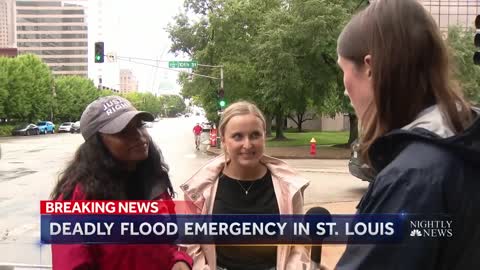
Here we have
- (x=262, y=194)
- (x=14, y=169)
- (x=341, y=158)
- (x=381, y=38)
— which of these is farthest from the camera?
(x=341, y=158)

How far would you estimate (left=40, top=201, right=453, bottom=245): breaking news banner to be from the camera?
75.1 inches

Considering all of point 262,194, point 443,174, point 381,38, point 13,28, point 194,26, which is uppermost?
point 13,28

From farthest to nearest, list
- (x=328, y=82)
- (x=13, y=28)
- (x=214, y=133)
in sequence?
(x=13, y=28) < (x=214, y=133) < (x=328, y=82)

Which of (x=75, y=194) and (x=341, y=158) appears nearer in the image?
(x=75, y=194)

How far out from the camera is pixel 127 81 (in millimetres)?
125125

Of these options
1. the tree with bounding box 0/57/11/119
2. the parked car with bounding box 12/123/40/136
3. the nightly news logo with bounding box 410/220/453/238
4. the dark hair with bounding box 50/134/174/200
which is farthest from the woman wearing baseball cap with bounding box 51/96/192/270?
the parked car with bounding box 12/123/40/136

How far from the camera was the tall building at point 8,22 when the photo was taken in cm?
10262

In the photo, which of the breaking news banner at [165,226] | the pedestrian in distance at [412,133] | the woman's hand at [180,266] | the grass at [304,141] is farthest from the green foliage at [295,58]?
the pedestrian in distance at [412,133]

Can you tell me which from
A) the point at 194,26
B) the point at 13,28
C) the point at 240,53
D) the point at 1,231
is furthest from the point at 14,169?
the point at 13,28

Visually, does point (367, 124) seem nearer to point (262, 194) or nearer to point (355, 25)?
point (355, 25)

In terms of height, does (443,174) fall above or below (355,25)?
below

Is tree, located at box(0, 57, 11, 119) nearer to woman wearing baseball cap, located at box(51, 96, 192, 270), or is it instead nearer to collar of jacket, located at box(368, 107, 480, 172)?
woman wearing baseball cap, located at box(51, 96, 192, 270)

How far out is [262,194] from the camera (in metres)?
2.51

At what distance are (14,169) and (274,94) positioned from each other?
496 inches
